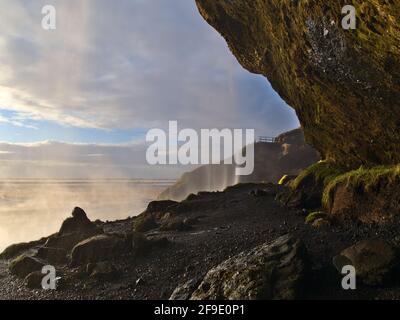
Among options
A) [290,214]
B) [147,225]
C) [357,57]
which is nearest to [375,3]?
[357,57]

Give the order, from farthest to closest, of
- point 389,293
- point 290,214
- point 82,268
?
point 290,214, point 82,268, point 389,293

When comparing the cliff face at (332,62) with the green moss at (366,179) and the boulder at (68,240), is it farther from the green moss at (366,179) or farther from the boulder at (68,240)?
the boulder at (68,240)

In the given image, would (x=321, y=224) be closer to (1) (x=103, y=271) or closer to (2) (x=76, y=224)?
(1) (x=103, y=271)

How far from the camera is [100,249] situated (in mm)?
21391

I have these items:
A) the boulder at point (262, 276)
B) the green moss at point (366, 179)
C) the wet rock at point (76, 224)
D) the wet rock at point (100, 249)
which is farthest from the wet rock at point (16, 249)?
the green moss at point (366, 179)

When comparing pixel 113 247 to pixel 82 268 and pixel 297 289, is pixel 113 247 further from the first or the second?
pixel 297 289

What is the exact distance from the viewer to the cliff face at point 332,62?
55.9 feet

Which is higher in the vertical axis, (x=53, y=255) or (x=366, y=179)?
(x=366, y=179)

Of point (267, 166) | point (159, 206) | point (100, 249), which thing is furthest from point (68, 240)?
point (267, 166)

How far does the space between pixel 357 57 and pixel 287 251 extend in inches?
436

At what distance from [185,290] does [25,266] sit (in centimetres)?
1377

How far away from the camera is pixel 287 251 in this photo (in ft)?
48.2

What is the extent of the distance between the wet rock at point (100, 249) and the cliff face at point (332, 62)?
1654cm

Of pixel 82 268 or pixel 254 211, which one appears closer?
pixel 82 268
